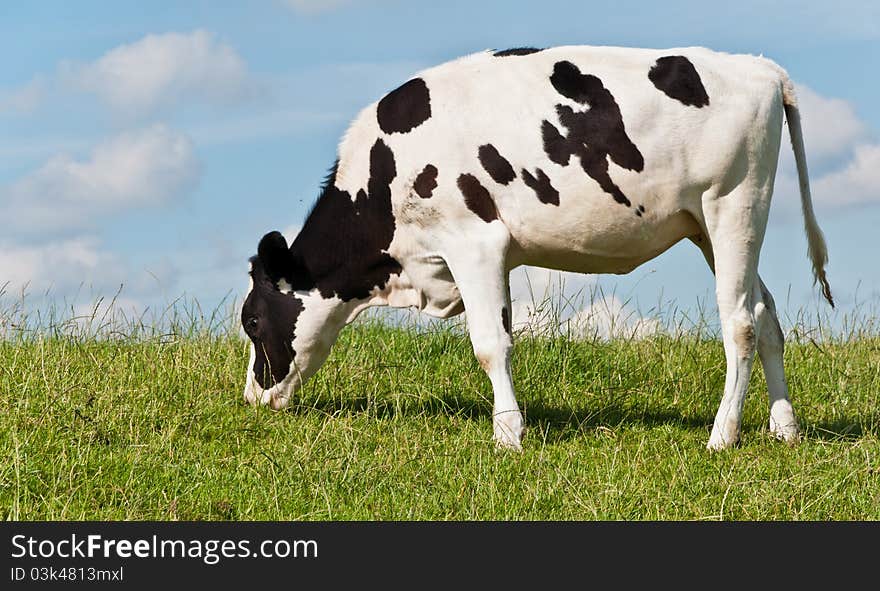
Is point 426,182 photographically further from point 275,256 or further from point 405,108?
point 275,256

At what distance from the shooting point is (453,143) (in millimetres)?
9172

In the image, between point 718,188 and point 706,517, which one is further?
point 718,188

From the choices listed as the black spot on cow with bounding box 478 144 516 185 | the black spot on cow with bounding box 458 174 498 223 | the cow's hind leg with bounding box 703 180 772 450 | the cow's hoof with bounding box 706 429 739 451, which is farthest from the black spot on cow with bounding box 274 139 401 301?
the cow's hoof with bounding box 706 429 739 451

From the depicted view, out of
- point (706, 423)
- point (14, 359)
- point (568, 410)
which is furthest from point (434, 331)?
point (14, 359)

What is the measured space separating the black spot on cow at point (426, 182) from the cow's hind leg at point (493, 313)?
561 mm

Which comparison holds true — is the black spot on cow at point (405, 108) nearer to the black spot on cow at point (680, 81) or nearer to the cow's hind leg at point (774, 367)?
the black spot on cow at point (680, 81)

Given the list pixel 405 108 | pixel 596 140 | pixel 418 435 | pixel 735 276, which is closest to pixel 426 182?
pixel 405 108

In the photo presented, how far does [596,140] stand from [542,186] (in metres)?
0.55

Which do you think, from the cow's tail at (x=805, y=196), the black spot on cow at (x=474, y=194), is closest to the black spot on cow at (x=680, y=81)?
the cow's tail at (x=805, y=196)

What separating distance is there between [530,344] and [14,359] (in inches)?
211

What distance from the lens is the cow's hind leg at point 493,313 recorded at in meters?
9.09

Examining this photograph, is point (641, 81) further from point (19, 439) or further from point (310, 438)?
point (19, 439)

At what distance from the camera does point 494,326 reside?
361 inches

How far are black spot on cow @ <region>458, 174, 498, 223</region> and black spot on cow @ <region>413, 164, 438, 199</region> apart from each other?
0.24 metres
